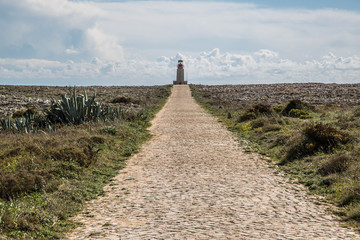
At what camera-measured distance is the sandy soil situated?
17.4ft

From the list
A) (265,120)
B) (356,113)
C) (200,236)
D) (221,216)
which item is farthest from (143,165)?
(356,113)

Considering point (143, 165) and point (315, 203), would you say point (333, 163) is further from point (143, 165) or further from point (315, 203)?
point (143, 165)

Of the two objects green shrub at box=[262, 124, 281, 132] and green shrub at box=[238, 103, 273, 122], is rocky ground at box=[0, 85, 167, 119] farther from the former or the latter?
green shrub at box=[262, 124, 281, 132]

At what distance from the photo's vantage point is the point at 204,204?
6.64m

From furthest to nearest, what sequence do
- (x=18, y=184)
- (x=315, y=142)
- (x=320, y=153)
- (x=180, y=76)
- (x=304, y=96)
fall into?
(x=180, y=76) → (x=304, y=96) → (x=315, y=142) → (x=320, y=153) → (x=18, y=184)

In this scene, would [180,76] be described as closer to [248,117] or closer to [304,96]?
[304,96]

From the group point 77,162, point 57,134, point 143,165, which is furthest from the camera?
point 57,134

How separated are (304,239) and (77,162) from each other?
20.8 feet

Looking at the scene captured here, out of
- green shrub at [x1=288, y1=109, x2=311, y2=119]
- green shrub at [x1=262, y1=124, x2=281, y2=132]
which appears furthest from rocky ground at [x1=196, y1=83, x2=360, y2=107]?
green shrub at [x1=262, y1=124, x2=281, y2=132]

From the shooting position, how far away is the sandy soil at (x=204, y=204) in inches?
209

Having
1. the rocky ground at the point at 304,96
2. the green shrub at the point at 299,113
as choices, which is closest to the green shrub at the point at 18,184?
the green shrub at the point at 299,113

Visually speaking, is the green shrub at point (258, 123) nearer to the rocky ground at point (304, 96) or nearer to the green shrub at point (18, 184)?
the green shrub at point (18, 184)

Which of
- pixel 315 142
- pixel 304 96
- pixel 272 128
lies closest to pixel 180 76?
pixel 304 96

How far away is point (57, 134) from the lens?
1324 cm
